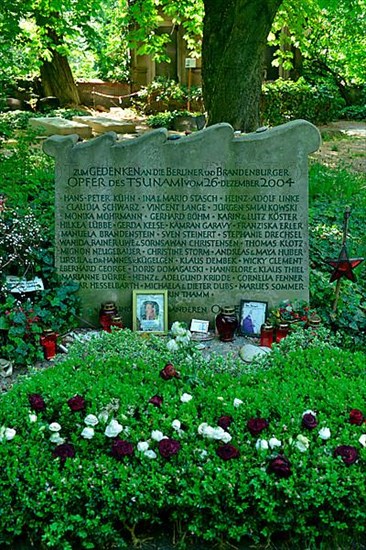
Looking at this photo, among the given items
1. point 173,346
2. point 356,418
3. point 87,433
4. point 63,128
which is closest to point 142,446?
point 87,433

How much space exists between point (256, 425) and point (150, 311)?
8.65 ft

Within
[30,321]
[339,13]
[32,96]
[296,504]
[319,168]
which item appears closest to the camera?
[296,504]

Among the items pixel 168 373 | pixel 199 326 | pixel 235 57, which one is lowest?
pixel 199 326

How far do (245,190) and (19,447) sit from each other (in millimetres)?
3225

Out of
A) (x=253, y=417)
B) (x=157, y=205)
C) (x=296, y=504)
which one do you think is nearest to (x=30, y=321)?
(x=157, y=205)

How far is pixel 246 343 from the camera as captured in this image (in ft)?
21.0

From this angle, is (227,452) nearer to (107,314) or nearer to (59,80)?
(107,314)

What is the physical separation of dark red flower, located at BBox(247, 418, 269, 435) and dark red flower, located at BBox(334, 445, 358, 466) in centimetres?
40

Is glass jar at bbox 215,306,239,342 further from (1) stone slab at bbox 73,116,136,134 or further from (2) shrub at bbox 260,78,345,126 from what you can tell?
(2) shrub at bbox 260,78,345,126

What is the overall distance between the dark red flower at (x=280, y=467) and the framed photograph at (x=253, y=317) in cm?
275

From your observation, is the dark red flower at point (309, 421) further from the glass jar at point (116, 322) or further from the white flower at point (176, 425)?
the glass jar at point (116, 322)

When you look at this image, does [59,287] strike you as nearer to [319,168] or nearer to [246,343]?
[246,343]

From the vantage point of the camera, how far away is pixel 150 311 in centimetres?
655

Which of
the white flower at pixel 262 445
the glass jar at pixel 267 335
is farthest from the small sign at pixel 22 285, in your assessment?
the white flower at pixel 262 445
